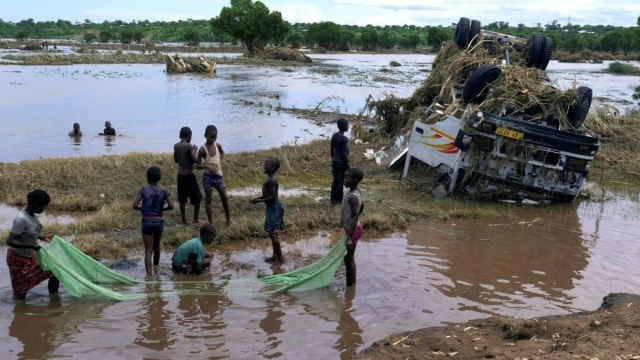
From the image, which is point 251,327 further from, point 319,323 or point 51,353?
point 51,353

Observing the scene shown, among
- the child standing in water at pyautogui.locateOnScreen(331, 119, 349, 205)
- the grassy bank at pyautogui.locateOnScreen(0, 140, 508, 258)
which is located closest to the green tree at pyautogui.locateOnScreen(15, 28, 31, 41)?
the grassy bank at pyautogui.locateOnScreen(0, 140, 508, 258)

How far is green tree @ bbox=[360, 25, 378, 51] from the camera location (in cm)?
10581

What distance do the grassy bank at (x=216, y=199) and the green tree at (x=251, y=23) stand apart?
6143 cm

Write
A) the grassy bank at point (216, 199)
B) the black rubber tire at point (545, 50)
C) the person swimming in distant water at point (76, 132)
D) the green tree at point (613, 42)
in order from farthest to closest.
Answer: the green tree at point (613, 42) < the person swimming in distant water at point (76, 132) < the black rubber tire at point (545, 50) < the grassy bank at point (216, 199)

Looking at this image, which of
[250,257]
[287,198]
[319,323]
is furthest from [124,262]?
[287,198]

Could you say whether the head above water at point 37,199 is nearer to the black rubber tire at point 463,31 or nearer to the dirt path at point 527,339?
the dirt path at point 527,339

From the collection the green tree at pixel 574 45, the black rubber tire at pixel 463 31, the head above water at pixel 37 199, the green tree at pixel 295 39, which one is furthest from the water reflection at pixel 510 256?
the green tree at pixel 574 45

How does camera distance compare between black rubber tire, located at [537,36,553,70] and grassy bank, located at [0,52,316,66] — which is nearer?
black rubber tire, located at [537,36,553,70]

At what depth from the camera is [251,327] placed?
5.83m

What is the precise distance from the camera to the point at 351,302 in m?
6.50

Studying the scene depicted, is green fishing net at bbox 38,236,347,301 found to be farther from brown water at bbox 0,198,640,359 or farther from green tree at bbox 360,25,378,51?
green tree at bbox 360,25,378,51

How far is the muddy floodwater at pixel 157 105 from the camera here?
55.6ft

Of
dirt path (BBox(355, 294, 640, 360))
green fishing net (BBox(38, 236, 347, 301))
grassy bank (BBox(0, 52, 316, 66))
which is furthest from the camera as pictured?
grassy bank (BBox(0, 52, 316, 66))

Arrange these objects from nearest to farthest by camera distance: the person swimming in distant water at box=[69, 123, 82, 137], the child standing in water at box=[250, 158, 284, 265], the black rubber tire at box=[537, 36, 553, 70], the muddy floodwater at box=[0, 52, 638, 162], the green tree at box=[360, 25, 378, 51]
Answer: the child standing in water at box=[250, 158, 284, 265], the black rubber tire at box=[537, 36, 553, 70], the muddy floodwater at box=[0, 52, 638, 162], the person swimming in distant water at box=[69, 123, 82, 137], the green tree at box=[360, 25, 378, 51]
